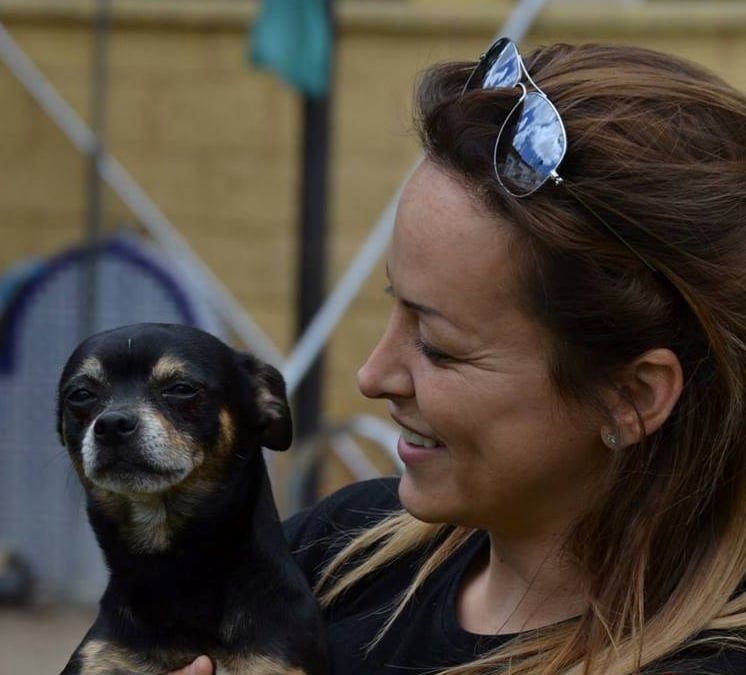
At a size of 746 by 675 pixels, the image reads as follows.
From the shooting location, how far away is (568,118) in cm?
219

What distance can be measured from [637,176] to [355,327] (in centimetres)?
558

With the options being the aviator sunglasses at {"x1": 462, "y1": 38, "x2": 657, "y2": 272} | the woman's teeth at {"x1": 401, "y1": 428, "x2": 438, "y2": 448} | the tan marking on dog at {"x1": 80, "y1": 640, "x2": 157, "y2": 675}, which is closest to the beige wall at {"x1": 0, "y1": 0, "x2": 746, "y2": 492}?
the tan marking on dog at {"x1": 80, "y1": 640, "x2": 157, "y2": 675}

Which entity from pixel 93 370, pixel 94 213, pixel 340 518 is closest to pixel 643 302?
pixel 340 518

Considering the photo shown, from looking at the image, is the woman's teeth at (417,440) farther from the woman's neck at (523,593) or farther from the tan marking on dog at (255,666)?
the tan marking on dog at (255,666)

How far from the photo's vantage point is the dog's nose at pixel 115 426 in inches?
109

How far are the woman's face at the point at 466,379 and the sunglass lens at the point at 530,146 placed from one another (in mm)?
61

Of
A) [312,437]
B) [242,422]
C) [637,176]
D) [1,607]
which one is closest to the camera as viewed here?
[637,176]

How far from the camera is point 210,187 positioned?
26.2 feet

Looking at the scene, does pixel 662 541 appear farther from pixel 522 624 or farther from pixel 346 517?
pixel 346 517

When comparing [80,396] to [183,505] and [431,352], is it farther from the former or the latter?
[431,352]

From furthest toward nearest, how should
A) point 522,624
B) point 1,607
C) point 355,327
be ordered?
point 355,327 < point 1,607 < point 522,624

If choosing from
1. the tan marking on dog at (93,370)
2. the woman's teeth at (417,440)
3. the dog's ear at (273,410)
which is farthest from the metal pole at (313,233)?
the woman's teeth at (417,440)

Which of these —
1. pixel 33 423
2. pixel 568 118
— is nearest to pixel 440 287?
pixel 568 118

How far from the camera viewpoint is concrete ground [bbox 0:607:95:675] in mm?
6297
